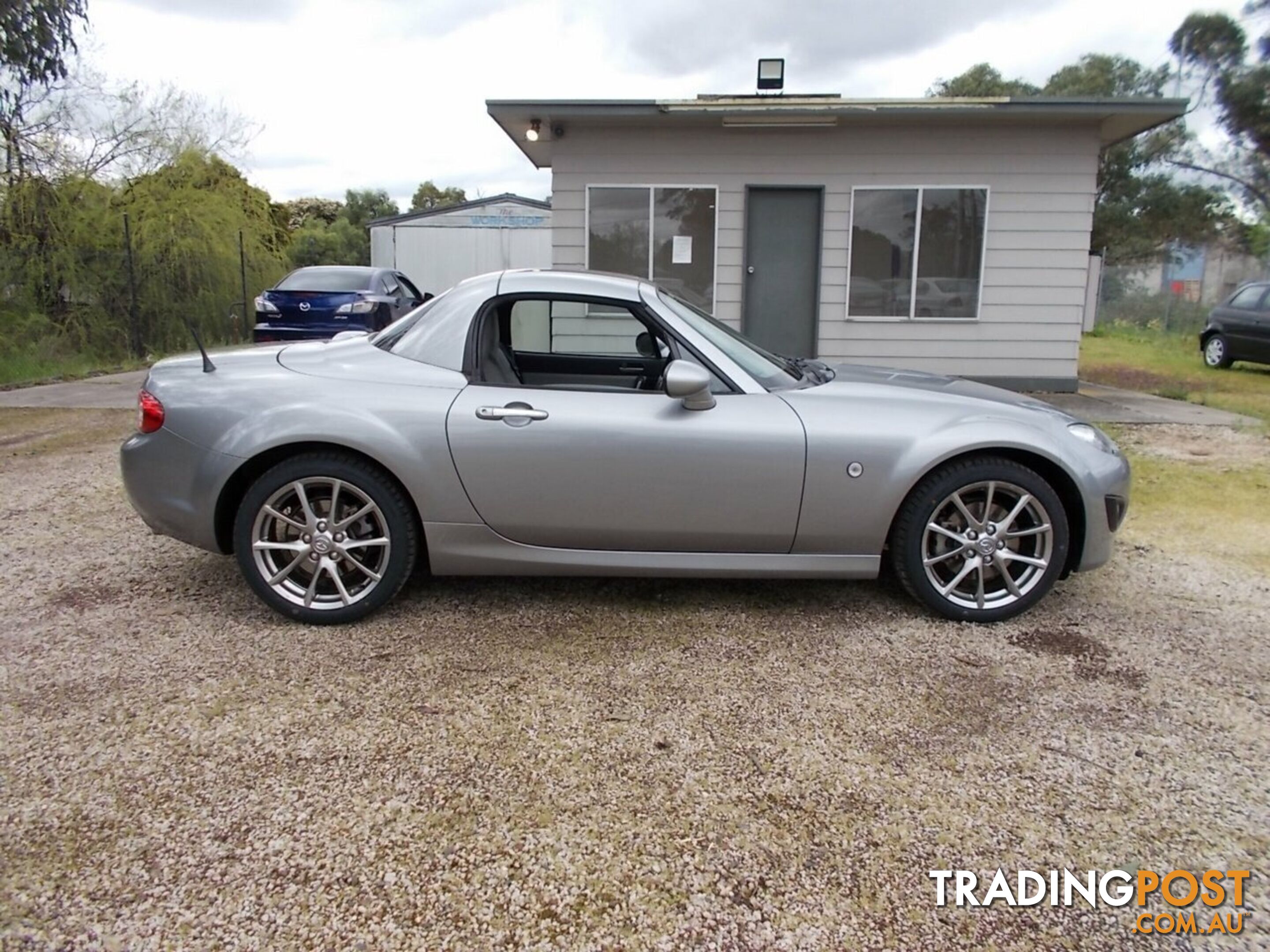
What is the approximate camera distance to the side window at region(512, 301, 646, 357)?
4.30 m

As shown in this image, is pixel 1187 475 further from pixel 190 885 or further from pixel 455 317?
pixel 190 885

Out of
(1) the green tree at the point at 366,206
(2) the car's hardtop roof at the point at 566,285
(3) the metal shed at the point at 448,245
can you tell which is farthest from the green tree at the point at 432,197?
(2) the car's hardtop roof at the point at 566,285

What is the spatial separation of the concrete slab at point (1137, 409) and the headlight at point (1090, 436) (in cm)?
407

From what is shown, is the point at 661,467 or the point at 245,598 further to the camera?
the point at 245,598

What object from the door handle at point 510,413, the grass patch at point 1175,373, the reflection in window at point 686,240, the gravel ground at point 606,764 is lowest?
the gravel ground at point 606,764

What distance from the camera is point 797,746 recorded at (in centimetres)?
250

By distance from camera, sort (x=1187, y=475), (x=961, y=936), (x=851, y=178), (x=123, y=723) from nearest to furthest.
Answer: (x=961, y=936) < (x=123, y=723) < (x=1187, y=475) < (x=851, y=178)

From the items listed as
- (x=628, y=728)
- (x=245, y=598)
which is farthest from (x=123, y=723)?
(x=628, y=728)

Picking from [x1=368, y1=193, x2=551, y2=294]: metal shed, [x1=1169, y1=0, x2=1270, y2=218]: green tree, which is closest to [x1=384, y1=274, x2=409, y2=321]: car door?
[x1=368, y1=193, x2=551, y2=294]: metal shed

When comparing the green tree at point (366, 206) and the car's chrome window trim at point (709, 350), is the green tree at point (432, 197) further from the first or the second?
the car's chrome window trim at point (709, 350)

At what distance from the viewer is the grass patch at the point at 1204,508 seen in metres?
4.47

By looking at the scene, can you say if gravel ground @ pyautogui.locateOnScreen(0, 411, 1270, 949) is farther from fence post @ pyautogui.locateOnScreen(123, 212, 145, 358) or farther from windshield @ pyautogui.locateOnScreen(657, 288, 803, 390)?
fence post @ pyautogui.locateOnScreen(123, 212, 145, 358)

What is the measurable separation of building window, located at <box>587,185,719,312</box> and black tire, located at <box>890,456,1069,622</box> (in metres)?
6.29

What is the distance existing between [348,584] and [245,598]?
0.56 m
